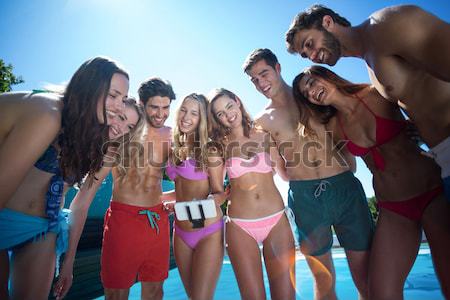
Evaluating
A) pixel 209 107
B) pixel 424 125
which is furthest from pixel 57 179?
pixel 424 125

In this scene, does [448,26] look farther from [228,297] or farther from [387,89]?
[228,297]

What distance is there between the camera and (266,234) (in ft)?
10.5

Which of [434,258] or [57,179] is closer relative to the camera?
[57,179]

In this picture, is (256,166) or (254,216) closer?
(254,216)

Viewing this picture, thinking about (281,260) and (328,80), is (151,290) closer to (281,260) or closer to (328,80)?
(281,260)

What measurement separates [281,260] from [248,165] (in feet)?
4.08

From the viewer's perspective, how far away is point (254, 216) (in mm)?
3178

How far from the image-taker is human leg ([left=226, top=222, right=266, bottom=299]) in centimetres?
295

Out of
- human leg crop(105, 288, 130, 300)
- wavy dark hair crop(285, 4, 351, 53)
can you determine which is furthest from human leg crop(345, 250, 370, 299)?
human leg crop(105, 288, 130, 300)

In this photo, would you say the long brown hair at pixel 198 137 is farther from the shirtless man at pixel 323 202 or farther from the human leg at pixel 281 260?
the human leg at pixel 281 260

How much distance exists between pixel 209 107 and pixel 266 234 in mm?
1984

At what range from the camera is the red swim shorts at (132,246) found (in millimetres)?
3119

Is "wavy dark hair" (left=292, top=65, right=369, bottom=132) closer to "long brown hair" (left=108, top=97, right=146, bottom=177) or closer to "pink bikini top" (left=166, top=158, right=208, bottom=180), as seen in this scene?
"pink bikini top" (left=166, top=158, right=208, bottom=180)

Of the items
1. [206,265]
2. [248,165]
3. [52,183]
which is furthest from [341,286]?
[52,183]
